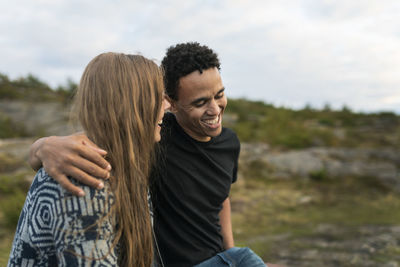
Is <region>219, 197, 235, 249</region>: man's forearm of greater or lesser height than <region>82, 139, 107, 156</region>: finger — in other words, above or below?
below

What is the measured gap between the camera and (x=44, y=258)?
53.8 inches

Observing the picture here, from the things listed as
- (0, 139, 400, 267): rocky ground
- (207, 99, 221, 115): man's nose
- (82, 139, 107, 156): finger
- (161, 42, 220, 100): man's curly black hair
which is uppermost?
(161, 42, 220, 100): man's curly black hair

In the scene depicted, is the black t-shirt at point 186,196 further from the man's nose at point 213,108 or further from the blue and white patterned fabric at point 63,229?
the blue and white patterned fabric at point 63,229

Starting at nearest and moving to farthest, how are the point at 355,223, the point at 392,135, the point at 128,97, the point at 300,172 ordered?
the point at 128,97 < the point at 355,223 < the point at 300,172 < the point at 392,135

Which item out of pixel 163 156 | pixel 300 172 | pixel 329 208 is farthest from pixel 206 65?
pixel 300 172

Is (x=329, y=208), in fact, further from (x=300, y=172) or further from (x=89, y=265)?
(x=89, y=265)

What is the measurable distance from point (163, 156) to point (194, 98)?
1.37 feet

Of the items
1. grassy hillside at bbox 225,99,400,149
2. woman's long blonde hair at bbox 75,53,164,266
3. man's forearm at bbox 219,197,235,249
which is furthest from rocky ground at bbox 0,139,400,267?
woman's long blonde hair at bbox 75,53,164,266

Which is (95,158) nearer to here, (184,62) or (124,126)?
(124,126)

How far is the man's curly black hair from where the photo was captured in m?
2.18

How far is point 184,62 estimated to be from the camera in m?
2.19

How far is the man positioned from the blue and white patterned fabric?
0.68 m

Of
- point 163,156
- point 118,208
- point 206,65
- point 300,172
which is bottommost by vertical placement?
point 300,172

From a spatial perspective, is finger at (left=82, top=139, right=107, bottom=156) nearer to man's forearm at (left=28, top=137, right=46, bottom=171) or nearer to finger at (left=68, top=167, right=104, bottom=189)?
finger at (left=68, top=167, right=104, bottom=189)
